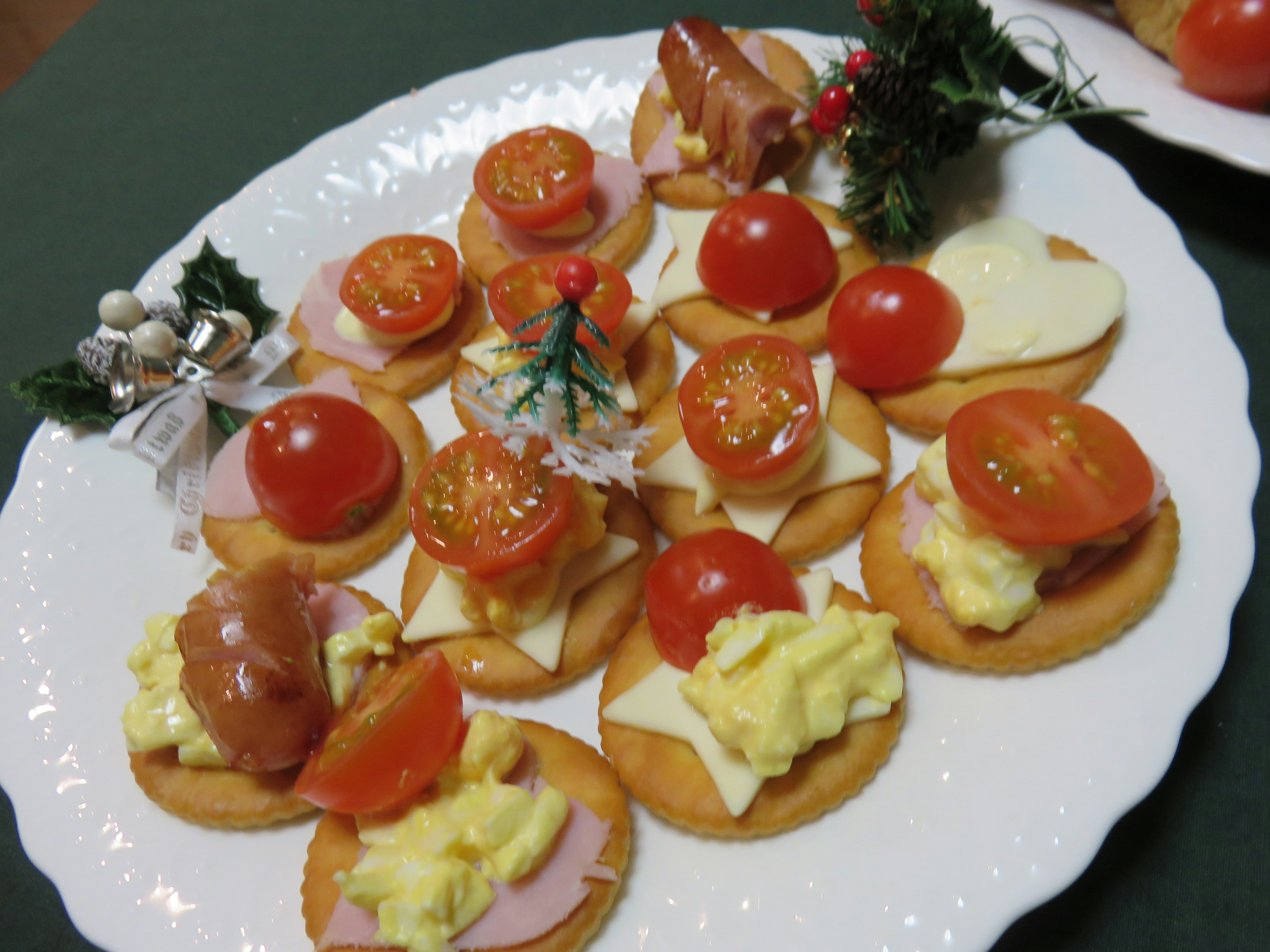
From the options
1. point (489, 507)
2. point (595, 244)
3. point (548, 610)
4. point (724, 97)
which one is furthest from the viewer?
point (595, 244)

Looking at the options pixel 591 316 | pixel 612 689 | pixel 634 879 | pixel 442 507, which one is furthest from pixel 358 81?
pixel 634 879

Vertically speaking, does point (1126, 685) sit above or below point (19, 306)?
above

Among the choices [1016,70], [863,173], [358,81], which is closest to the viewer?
[863,173]

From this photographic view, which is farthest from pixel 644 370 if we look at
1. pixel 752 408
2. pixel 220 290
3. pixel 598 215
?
pixel 220 290

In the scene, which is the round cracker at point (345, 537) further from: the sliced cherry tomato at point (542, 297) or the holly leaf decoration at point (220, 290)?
the holly leaf decoration at point (220, 290)

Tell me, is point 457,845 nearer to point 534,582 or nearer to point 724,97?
point 534,582

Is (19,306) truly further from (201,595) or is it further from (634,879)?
(634,879)

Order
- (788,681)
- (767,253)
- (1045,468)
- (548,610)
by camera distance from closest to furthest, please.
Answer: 1. (788,681)
2. (1045,468)
3. (548,610)
4. (767,253)
